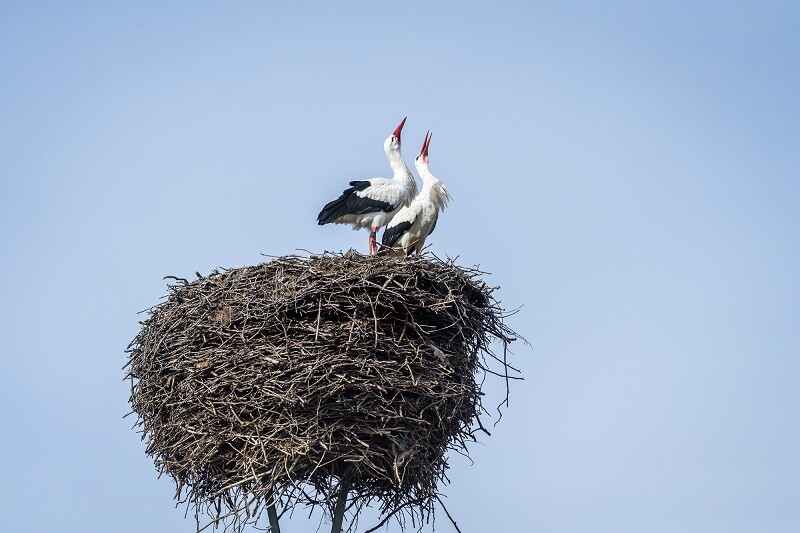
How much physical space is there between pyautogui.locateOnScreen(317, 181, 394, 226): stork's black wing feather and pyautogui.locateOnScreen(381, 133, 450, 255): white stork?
26cm

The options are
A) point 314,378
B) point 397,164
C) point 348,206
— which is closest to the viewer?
point 314,378

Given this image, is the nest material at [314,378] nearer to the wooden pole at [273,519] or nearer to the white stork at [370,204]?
the wooden pole at [273,519]

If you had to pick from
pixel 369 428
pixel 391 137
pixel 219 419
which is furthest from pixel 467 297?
pixel 391 137

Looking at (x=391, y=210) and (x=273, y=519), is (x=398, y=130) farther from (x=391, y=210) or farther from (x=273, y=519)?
(x=273, y=519)

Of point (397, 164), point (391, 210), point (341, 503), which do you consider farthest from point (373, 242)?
point (341, 503)

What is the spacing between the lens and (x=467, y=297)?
9.48m

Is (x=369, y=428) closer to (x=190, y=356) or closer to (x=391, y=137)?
(x=190, y=356)

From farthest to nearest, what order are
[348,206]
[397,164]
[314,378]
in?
[397,164] → [348,206] → [314,378]

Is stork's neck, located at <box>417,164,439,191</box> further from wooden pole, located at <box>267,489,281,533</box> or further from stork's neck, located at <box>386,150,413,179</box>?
wooden pole, located at <box>267,489,281,533</box>

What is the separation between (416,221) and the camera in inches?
465

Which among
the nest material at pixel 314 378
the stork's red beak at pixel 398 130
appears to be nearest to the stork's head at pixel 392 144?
the stork's red beak at pixel 398 130

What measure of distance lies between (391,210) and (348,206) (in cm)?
44

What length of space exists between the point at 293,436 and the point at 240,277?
1370mm

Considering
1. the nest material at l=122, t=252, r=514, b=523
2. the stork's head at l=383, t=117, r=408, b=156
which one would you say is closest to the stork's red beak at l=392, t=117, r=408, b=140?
the stork's head at l=383, t=117, r=408, b=156
